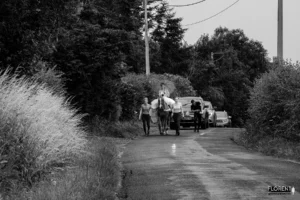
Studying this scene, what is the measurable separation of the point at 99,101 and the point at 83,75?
151cm

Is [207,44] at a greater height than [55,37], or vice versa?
[207,44]

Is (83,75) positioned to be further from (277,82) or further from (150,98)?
(150,98)

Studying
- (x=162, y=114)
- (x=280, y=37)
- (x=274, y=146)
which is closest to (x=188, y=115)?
(x=162, y=114)

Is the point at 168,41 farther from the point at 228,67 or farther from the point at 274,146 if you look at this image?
the point at 274,146

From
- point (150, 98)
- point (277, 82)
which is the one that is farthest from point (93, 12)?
point (150, 98)

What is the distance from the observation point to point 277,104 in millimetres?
24109

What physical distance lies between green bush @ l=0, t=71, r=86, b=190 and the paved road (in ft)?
4.79

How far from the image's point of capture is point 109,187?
11.0 m

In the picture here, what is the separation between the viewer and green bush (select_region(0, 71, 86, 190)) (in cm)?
1137

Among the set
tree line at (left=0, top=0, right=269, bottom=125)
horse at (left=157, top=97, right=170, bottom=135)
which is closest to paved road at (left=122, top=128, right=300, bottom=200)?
tree line at (left=0, top=0, right=269, bottom=125)

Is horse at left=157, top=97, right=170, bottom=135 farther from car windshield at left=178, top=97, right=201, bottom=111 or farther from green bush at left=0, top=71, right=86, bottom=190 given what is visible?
green bush at left=0, top=71, right=86, bottom=190

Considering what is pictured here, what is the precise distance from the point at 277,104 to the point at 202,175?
37.0ft

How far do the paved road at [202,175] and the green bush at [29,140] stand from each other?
57.4 inches

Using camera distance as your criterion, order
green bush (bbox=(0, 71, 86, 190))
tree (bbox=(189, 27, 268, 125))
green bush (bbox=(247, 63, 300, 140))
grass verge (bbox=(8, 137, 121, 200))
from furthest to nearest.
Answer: tree (bbox=(189, 27, 268, 125)) → green bush (bbox=(247, 63, 300, 140)) → green bush (bbox=(0, 71, 86, 190)) → grass verge (bbox=(8, 137, 121, 200))
